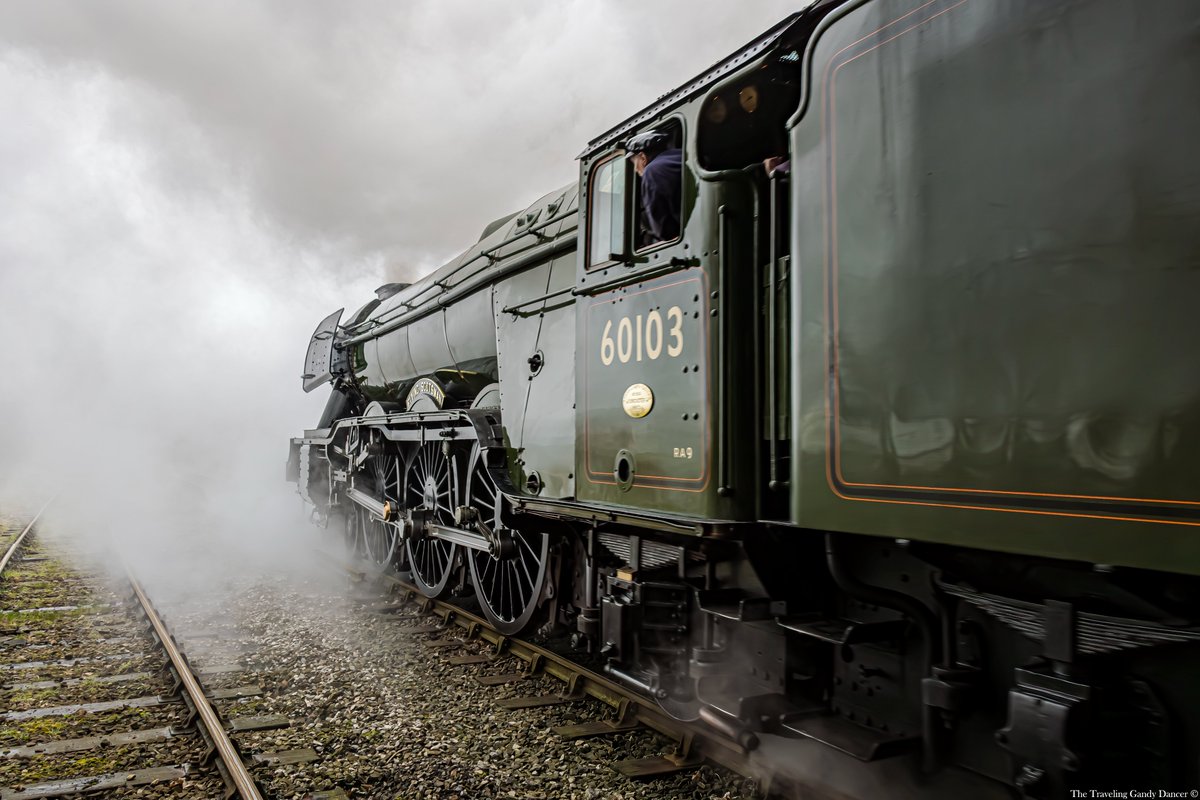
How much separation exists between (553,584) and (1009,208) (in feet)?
12.4

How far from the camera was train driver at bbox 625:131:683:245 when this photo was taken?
11.4ft

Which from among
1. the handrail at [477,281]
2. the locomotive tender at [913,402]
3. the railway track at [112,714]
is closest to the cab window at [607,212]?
the locomotive tender at [913,402]

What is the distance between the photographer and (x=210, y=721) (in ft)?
13.5

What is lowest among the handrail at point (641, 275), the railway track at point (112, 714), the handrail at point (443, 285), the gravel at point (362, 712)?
the railway track at point (112, 714)

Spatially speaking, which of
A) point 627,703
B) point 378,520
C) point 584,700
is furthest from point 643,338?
point 378,520

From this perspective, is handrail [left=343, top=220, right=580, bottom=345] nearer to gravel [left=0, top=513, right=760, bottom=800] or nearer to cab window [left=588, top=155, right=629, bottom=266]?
cab window [left=588, top=155, right=629, bottom=266]

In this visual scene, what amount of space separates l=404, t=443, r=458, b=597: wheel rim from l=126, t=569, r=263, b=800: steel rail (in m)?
2.15

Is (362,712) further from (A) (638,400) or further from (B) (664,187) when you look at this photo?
(B) (664,187)

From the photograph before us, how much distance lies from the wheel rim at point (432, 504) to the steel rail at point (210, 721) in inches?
84.5

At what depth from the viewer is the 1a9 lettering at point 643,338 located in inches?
129

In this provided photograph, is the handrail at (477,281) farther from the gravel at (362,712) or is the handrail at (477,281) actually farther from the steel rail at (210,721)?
the steel rail at (210,721)

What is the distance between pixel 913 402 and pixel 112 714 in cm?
474

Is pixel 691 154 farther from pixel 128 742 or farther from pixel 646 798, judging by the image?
pixel 128 742

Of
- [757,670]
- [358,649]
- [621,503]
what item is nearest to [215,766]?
[358,649]
